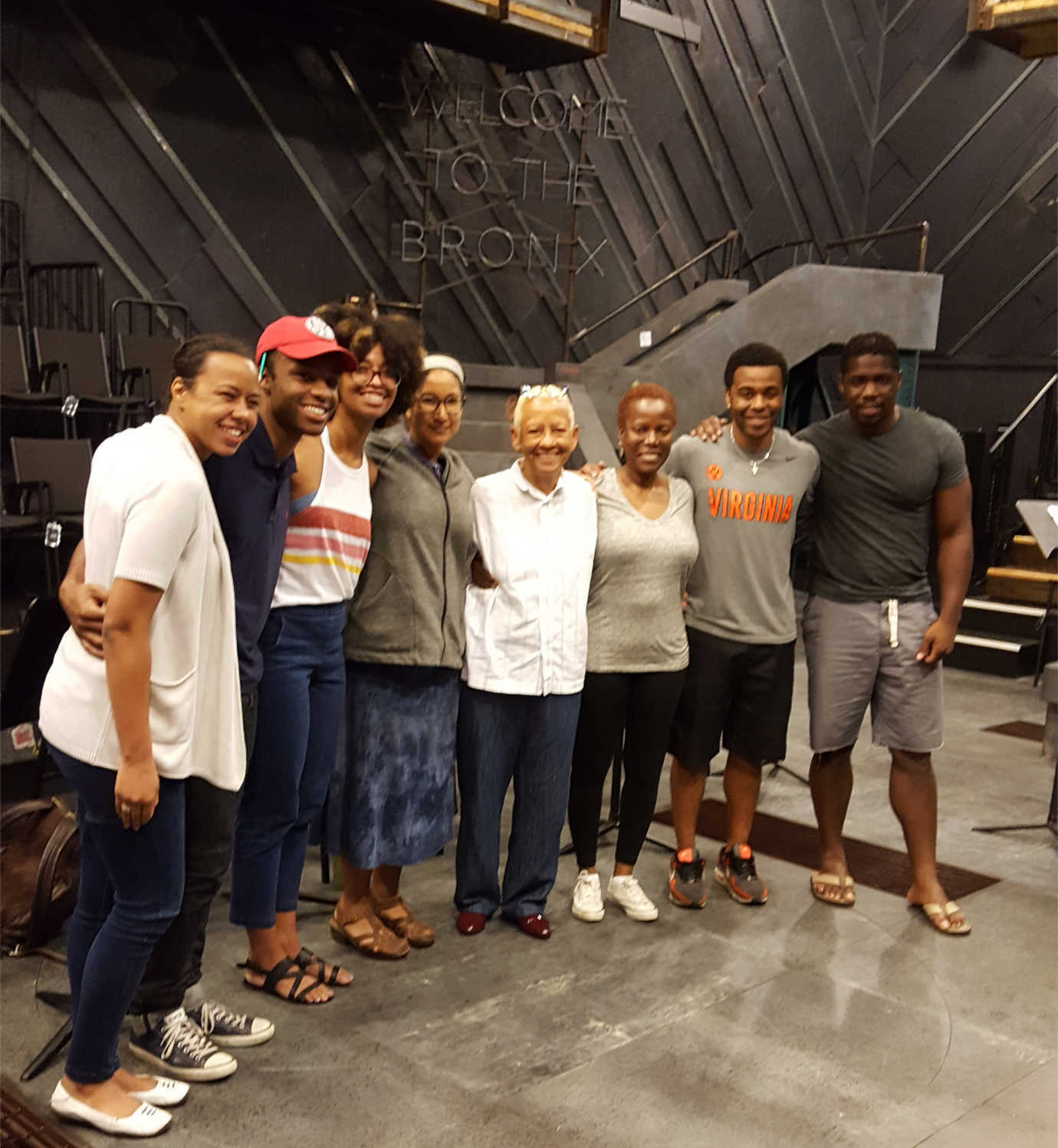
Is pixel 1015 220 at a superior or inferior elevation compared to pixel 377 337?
superior

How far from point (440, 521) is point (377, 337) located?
1.61 ft

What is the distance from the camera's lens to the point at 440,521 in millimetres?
3068

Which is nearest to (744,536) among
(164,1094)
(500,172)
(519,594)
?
(519,594)

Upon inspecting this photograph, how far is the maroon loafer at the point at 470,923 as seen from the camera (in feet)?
11.2

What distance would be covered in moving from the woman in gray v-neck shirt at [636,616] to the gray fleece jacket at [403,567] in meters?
0.53

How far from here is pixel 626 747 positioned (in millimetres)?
3594

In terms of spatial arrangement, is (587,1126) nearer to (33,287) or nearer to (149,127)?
(33,287)

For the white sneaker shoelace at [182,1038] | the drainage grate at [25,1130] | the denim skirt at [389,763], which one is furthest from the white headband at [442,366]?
the drainage grate at [25,1130]

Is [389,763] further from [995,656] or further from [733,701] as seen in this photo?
[995,656]

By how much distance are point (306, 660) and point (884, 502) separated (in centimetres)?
182

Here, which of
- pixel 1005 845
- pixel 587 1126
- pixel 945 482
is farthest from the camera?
pixel 1005 845

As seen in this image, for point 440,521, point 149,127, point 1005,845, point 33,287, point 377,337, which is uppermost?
point 149,127

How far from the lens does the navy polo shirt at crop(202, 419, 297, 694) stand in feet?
8.02

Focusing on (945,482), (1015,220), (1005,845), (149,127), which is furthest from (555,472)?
(1015,220)
